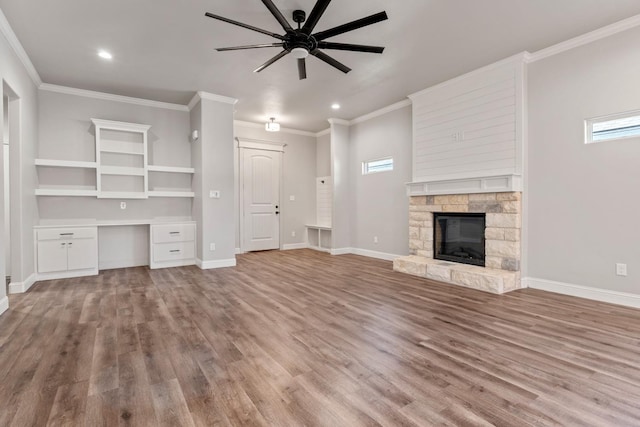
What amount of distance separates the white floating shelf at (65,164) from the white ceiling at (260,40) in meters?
1.21

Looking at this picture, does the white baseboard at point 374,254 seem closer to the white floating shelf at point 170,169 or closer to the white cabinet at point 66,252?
the white floating shelf at point 170,169

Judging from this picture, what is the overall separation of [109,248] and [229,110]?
316cm

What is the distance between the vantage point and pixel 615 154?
3.34m

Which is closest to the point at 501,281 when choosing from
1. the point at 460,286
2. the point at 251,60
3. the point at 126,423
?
the point at 460,286

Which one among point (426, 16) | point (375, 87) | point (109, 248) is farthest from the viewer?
point (109, 248)

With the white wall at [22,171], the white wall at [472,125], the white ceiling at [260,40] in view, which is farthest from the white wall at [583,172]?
the white wall at [22,171]

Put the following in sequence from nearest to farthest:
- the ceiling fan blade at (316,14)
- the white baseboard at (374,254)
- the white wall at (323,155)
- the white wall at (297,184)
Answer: the ceiling fan blade at (316,14) < the white baseboard at (374,254) < the white wall at (297,184) < the white wall at (323,155)

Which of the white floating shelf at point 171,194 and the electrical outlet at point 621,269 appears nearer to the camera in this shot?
the electrical outlet at point 621,269

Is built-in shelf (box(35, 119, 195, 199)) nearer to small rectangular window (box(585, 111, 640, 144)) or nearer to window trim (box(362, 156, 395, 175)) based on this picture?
window trim (box(362, 156, 395, 175))

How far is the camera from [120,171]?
17.0ft

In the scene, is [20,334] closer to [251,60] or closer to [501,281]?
[251,60]

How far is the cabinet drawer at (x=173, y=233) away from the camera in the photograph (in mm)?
5309

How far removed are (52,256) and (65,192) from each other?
97 centimetres

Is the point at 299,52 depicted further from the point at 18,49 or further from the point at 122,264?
the point at 122,264
